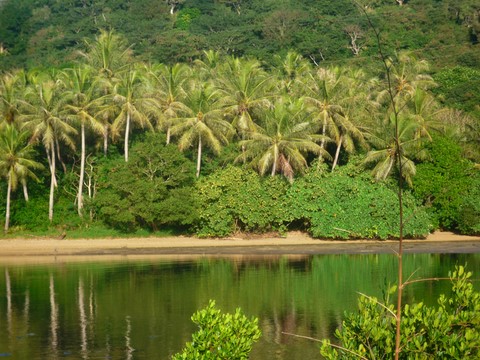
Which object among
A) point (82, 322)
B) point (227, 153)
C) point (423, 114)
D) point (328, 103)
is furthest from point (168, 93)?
point (82, 322)

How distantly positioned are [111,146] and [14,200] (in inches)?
271

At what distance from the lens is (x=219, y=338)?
33.8ft

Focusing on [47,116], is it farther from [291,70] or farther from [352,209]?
[291,70]

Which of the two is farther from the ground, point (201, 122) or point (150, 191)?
point (201, 122)

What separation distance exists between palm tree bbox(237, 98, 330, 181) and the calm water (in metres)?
6.89

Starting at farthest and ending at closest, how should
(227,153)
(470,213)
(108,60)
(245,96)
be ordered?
(108,60) < (227,153) < (245,96) < (470,213)

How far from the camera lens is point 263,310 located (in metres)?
26.2

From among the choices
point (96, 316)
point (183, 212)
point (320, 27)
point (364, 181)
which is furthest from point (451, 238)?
point (320, 27)

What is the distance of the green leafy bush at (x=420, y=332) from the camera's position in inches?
372

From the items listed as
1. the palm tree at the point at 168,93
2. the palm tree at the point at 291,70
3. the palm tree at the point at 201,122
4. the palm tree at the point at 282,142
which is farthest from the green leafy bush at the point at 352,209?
the palm tree at the point at 291,70

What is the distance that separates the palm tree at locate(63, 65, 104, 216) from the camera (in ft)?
147

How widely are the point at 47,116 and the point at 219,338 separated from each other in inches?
1411

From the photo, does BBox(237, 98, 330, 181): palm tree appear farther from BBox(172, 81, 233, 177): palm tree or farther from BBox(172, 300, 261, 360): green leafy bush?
BBox(172, 300, 261, 360): green leafy bush

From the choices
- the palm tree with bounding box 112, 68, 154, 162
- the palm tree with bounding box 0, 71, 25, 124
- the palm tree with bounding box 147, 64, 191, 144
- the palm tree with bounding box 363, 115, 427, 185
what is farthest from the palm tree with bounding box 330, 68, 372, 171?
the palm tree with bounding box 0, 71, 25, 124
